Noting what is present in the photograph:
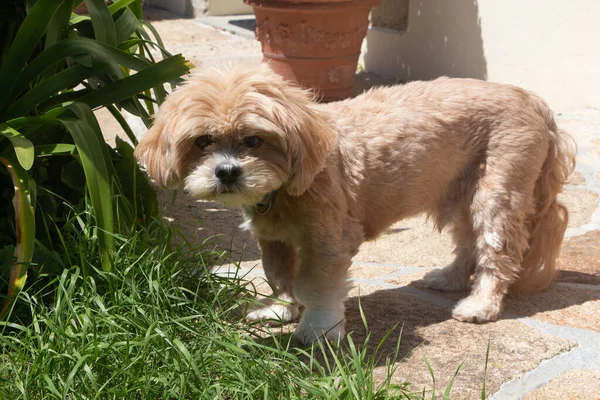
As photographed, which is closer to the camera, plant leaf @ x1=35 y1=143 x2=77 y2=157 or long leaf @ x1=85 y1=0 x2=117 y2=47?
plant leaf @ x1=35 y1=143 x2=77 y2=157

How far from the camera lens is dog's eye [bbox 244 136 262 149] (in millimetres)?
3098

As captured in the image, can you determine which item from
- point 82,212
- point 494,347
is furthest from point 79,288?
point 494,347

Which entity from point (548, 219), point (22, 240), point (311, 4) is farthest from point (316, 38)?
point (22, 240)

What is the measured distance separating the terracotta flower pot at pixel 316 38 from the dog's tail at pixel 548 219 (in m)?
3.43

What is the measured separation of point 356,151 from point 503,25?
4.02 m

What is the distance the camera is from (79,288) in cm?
310

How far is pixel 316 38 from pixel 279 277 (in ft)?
12.7

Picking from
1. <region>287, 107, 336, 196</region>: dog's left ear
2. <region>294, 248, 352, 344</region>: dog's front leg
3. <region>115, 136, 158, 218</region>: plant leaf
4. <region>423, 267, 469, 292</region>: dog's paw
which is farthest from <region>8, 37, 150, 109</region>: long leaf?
<region>423, 267, 469, 292</region>: dog's paw

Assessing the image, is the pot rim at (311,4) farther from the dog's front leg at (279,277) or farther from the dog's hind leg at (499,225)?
the dog's front leg at (279,277)

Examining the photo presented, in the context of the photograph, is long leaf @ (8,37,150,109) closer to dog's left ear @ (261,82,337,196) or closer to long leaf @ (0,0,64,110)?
long leaf @ (0,0,64,110)

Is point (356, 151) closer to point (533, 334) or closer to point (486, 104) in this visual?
point (486, 104)

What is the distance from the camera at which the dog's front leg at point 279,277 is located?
3.67 meters

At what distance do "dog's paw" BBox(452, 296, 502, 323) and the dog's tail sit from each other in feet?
1.06

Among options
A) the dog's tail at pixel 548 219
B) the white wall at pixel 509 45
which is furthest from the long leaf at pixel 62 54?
the white wall at pixel 509 45
